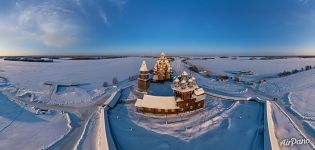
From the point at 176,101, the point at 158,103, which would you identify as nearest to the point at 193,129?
the point at 176,101

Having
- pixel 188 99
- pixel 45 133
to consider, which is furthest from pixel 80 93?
pixel 188 99

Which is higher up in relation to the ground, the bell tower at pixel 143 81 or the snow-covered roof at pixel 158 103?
the bell tower at pixel 143 81

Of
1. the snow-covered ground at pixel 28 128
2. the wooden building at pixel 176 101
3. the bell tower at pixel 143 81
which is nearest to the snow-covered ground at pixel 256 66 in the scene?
the bell tower at pixel 143 81

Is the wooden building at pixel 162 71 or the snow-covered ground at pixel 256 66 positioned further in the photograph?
the snow-covered ground at pixel 256 66

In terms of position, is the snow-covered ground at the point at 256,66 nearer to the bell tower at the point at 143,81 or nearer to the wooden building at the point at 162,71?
the wooden building at the point at 162,71

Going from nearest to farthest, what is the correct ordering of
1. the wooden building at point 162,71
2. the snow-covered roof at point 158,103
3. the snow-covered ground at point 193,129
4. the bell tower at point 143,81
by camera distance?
the snow-covered ground at point 193,129 < the snow-covered roof at point 158,103 < the bell tower at point 143,81 < the wooden building at point 162,71

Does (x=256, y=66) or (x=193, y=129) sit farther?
(x=256, y=66)

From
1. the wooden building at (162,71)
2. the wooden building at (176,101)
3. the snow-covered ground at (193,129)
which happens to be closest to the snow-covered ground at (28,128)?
the snow-covered ground at (193,129)

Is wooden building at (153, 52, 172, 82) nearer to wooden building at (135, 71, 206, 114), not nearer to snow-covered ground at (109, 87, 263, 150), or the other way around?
snow-covered ground at (109, 87, 263, 150)

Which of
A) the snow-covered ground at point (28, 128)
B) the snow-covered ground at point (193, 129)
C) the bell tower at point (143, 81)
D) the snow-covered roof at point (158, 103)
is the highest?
the bell tower at point (143, 81)

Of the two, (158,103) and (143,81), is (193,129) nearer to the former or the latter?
(158,103)

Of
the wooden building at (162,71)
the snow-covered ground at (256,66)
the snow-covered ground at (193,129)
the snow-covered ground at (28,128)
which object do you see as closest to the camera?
the snow-covered ground at (193,129)
